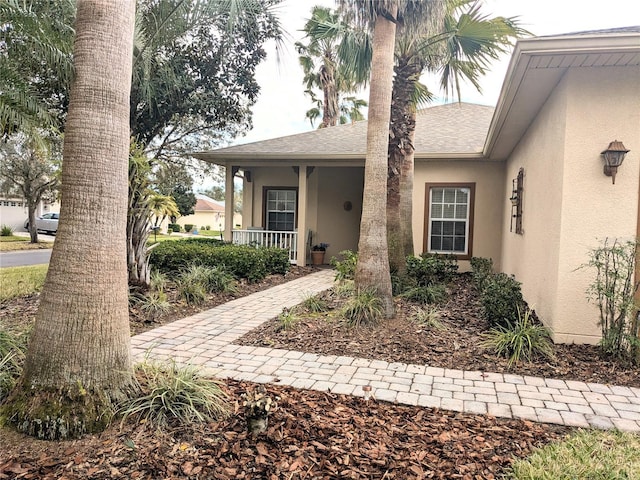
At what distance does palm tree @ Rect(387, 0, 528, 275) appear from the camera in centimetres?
764

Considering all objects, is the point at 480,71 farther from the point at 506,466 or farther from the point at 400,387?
the point at 506,466

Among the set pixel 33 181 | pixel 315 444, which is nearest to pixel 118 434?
pixel 315 444

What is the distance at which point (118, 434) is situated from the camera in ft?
8.96

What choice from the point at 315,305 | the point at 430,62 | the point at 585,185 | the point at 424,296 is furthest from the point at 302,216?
the point at 585,185

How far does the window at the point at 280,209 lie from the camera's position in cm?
1376

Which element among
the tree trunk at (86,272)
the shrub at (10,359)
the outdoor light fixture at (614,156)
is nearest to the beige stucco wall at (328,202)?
the outdoor light fixture at (614,156)

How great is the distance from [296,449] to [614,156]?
4.39 metres

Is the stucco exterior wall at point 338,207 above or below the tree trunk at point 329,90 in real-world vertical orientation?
below

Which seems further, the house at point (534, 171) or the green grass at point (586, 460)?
the house at point (534, 171)

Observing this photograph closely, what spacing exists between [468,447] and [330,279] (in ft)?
25.3

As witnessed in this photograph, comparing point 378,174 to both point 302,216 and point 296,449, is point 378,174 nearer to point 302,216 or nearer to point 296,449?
point 296,449

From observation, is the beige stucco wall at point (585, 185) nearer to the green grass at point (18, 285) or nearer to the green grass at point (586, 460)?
the green grass at point (586, 460)

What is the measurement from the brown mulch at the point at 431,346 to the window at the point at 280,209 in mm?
A: 7523

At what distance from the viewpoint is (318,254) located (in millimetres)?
13406
